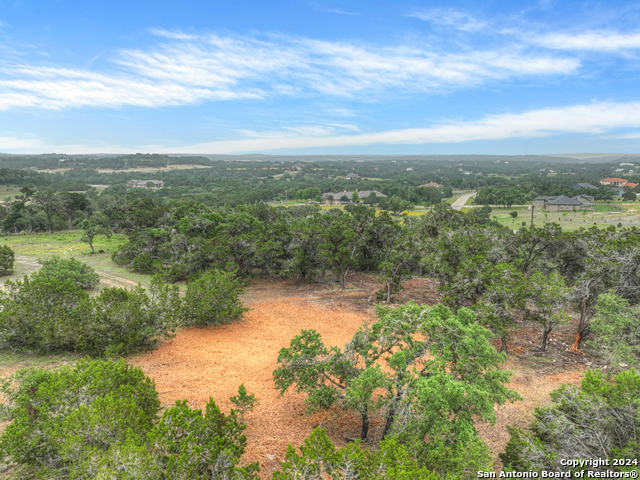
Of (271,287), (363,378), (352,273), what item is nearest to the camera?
(363,378)

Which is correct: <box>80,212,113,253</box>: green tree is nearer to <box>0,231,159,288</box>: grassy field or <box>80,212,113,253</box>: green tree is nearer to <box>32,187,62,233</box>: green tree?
<box>0,231,159,288</box>: grassy field

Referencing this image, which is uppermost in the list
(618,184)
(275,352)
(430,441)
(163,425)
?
(618,184)

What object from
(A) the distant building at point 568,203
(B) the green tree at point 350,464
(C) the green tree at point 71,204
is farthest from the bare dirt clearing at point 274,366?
(A) the distant building at point 568,203

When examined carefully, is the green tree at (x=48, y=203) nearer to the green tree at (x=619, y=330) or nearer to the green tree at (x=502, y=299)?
the green tree at (x=502, y=299)

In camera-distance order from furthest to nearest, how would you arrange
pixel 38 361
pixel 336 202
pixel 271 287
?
pixel 336 202, pixel 271 287, pixel 38 361

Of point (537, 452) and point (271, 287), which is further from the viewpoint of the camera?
point (271, 287)

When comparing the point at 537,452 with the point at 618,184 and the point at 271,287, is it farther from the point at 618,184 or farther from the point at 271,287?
the point at 618,184

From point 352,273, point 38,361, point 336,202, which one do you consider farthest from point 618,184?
point 38,361

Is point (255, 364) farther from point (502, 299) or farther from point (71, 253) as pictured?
point (71, 253)
